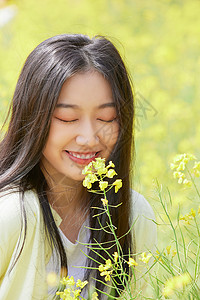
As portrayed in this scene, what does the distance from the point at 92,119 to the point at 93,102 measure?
0.12 feet

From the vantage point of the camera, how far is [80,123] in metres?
1.28

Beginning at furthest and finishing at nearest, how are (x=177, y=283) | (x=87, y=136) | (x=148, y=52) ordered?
(x=148, y=52), (x=87, y=136), (x=177, y=283)

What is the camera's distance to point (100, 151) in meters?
1.34

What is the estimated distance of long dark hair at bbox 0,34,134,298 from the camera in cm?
130

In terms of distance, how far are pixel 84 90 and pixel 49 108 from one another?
9 cm

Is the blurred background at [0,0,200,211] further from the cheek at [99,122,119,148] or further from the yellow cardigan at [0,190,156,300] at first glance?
the yellow cardigan at [0,190,156,300]

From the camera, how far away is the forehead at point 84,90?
4.21ft

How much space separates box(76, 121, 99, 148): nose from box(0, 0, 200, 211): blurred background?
1.18 feet

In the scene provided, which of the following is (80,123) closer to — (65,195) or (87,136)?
(87,136)

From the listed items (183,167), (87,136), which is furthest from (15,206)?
(183,167)

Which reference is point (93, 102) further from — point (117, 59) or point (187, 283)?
point (187, 283)

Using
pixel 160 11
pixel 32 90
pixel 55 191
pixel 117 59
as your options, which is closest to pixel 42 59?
pixel 32 90

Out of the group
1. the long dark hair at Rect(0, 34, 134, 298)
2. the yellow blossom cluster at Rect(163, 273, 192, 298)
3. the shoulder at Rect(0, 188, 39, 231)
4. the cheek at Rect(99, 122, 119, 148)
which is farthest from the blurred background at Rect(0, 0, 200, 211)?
the yellow blossom cluster at Rect(163, 273, 192, 298)

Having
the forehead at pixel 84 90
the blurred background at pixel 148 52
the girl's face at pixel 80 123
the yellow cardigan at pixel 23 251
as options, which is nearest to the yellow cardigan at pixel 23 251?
the yellow cardigan at pixel 23 251
